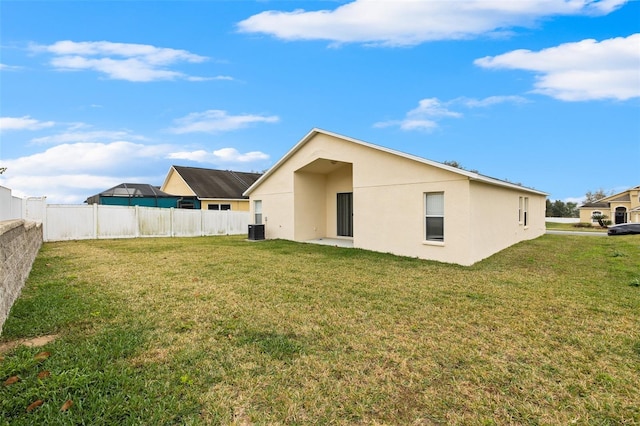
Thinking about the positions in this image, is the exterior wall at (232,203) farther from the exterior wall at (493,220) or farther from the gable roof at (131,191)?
the exterior wall at (493,220)

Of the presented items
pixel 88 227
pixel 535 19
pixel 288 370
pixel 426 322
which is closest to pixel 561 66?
pixel 535 19

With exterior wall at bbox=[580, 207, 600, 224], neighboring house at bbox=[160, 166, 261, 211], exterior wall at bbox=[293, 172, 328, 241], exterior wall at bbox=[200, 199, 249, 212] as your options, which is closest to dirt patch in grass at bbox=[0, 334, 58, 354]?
exterior wall at bbox=[293, 172, 328, 241]

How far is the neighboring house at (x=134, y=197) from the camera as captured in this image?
23375mm

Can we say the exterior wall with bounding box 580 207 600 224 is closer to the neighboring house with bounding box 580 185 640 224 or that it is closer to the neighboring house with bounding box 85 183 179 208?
the neighboring house with bounding box 580 185 640 224

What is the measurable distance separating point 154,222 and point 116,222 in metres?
1.93

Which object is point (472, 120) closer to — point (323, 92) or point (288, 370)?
point (323, 92)

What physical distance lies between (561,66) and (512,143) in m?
6.86

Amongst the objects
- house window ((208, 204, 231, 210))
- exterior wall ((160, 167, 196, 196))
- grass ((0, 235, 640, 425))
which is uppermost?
exterior wall ((160, 167, 196, 196))

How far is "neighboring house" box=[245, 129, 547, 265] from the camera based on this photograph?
A: 33.7 feet

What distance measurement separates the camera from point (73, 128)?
15680 mm

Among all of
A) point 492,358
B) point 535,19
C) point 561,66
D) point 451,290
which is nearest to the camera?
point 492,358

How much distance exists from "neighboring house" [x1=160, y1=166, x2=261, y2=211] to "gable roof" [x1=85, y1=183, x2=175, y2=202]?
2.10 meters

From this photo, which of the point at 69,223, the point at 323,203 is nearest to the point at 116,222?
the point at 69,223

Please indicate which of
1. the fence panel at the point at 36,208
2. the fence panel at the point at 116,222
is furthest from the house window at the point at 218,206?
the fence panel at the point at 36,208
